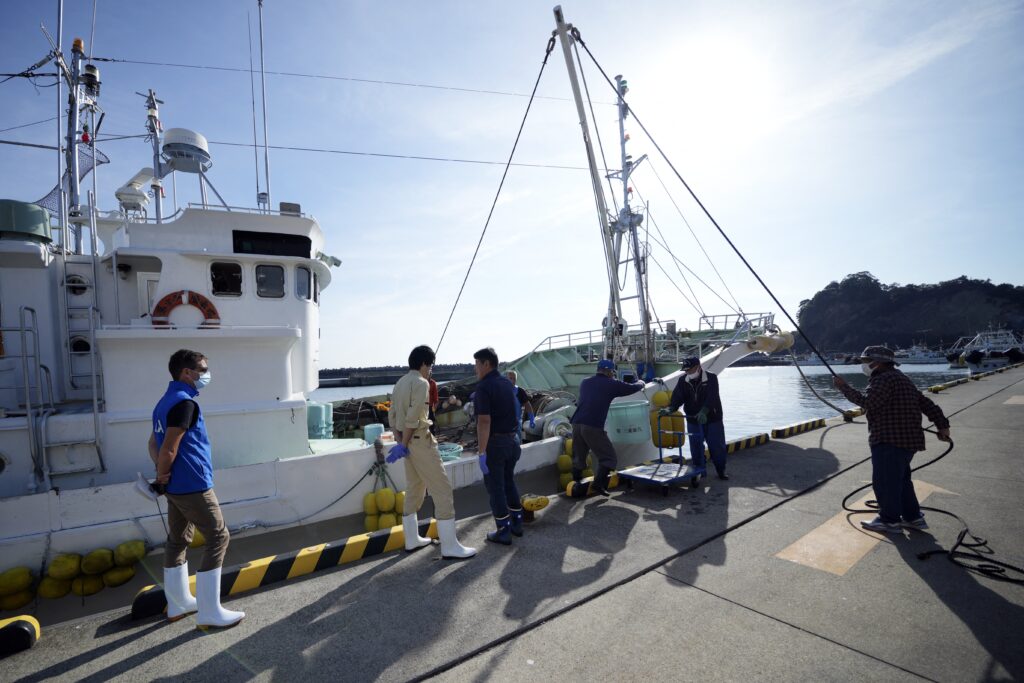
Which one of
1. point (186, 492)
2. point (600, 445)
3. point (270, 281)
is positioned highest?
point (270, 281)

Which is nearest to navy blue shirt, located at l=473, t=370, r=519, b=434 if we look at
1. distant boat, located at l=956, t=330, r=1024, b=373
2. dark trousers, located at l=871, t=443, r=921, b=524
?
dark trousers, located at l=871, t=443, r=921, b=524

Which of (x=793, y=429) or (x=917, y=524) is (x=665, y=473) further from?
(x=793, y=429)

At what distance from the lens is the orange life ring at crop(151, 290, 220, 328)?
6.42 metres

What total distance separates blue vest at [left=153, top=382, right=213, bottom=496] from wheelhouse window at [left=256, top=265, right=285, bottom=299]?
450 cm

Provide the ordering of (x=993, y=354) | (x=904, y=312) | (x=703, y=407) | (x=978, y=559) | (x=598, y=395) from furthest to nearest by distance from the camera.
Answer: (x=904, y=312) → (x=993, y=354) → (x=703, y=407) → (x=598, y=395) → (x=978, y=559)

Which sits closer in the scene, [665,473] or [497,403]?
[497,403]

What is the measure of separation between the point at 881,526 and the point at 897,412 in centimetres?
110

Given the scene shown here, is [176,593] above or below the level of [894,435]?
below

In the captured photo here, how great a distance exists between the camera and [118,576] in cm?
522

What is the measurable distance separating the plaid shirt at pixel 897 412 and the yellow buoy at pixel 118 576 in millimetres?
7852

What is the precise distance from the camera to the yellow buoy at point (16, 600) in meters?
4.71

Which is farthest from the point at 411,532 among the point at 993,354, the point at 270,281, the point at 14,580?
the point at 993,354

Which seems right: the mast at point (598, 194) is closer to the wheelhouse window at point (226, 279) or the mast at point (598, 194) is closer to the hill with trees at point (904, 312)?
the wheelhouse window at point (226, 279)

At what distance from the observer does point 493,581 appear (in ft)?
12.1
